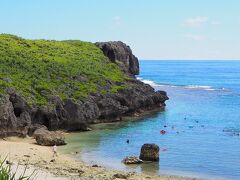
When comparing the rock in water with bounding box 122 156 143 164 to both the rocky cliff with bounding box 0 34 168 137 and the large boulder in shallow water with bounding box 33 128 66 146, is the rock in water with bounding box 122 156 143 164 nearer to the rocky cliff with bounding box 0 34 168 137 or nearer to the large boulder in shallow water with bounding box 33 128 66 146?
the large boulder in shallow water with bounding box 33 128 66 146

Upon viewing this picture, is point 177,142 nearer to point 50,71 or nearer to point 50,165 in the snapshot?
point 50,165

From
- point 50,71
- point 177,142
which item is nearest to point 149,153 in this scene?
point 177,142

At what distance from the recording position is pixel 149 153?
38.3 metres

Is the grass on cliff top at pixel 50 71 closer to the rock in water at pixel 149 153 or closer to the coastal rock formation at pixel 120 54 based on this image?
the coastal rock formation at pixel 120 54

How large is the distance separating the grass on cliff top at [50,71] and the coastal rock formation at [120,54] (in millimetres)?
9573

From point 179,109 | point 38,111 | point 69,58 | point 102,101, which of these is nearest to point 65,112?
point 38,111

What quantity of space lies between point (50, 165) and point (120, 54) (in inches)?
2822

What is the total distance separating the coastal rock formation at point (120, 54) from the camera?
316 ft

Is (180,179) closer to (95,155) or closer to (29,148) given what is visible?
(95,155)

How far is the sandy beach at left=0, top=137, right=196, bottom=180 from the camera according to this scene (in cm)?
3056

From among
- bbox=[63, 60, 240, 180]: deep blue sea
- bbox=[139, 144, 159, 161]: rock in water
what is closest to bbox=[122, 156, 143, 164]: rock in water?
bbox=[63, 60, 240, 180]: deep blue sea

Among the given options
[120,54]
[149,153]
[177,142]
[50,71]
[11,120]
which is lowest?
[149,153]

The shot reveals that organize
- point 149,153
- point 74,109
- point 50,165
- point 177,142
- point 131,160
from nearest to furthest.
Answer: point 50,165, point 131,160, point 149,153, point 177,142, point 74,109

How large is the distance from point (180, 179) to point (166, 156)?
→ 25.9 ft
